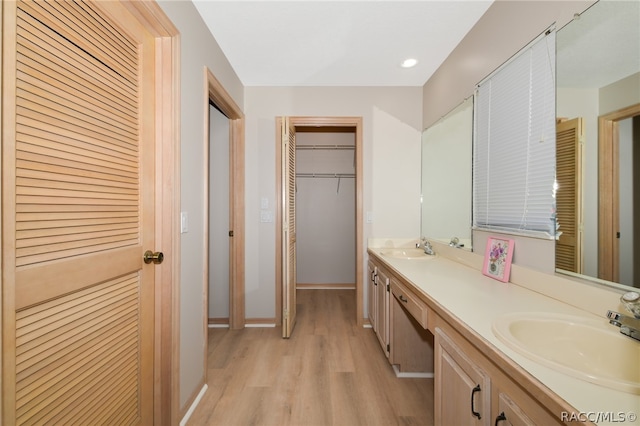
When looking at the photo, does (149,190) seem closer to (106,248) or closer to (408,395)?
(106,248)

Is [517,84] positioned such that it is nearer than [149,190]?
No

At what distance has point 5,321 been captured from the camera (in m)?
0.67

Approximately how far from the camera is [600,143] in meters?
0.95

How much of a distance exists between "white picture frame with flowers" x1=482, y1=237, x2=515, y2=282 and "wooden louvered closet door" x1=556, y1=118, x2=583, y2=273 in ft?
0.83

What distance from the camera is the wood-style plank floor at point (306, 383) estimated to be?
4.88 ft

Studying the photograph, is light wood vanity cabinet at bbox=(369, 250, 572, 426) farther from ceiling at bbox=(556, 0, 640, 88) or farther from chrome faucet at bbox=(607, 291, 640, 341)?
ceiling at bbox=(556, 0, 640, 88)

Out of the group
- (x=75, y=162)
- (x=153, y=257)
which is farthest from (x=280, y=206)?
(x=75, y=162)

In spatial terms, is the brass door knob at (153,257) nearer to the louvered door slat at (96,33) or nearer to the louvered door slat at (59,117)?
the louvered door slat at (59,117)

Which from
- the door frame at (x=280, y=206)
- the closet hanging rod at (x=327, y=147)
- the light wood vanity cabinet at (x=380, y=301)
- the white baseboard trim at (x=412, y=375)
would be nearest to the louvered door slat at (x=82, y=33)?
the door frame at (x=280, y=206)

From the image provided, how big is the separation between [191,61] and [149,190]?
0.85m

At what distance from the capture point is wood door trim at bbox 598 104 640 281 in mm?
910

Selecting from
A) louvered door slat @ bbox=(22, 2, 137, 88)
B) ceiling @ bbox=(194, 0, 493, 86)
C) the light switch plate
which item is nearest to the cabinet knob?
louvered door slat @ bbox=(22, 2, 137, 88)

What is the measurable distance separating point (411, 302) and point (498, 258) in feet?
1.80

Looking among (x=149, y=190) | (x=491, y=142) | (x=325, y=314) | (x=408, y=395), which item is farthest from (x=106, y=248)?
(x=325, y=314)
